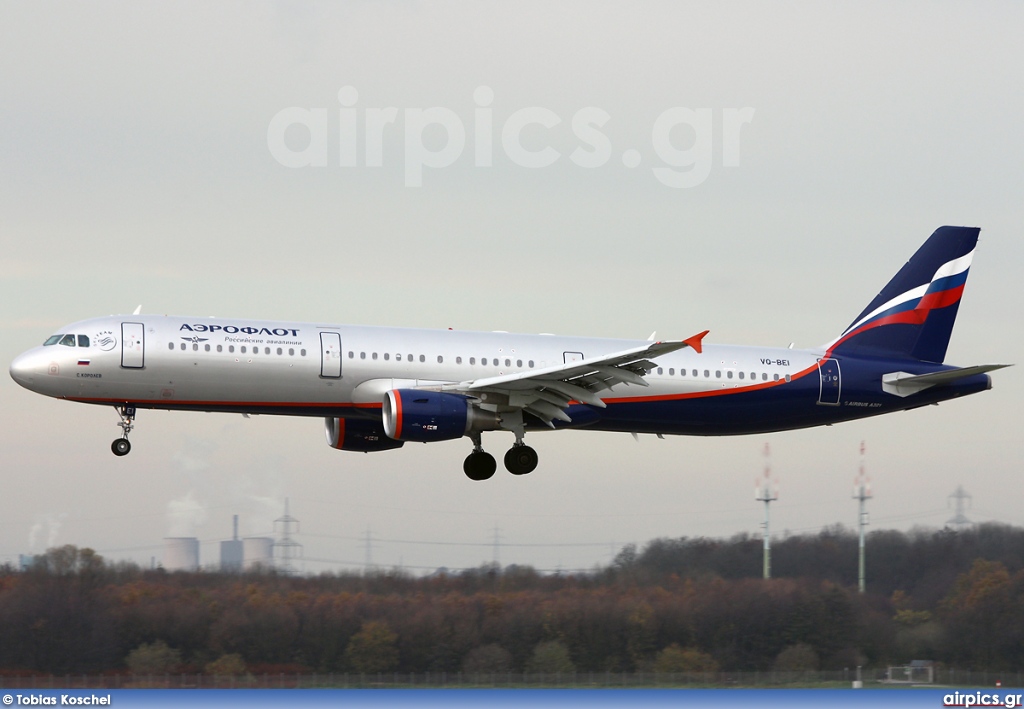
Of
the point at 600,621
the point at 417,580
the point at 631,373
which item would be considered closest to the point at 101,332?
the point at 631,373

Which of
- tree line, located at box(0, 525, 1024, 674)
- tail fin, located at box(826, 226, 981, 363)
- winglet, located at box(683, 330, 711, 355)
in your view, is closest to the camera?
winglet, located at box(683, 330, 711, 355)

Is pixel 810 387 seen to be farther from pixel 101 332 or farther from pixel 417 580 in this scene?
pixel 101 332

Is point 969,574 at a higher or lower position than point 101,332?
lower

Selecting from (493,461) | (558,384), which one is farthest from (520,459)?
(558,384)

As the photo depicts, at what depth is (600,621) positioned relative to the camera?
50.0m

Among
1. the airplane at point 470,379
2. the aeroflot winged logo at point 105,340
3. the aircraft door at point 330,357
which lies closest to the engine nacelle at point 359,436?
the airplane at point 470,379

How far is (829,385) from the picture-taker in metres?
42.9

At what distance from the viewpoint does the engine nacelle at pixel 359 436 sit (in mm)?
42844

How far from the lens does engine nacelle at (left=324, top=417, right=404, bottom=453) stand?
42.8 metres

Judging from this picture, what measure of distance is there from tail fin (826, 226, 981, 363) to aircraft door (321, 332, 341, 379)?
15498 mm

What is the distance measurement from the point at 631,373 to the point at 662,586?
1583 centimetres

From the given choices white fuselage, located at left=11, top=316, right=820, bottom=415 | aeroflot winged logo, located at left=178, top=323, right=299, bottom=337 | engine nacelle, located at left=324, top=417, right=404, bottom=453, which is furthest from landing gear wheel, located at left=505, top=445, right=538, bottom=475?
aeroflot winged logo, located at left=178, top=323, right=299, bottom=337

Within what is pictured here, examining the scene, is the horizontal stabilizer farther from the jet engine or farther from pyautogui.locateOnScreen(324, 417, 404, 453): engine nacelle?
pyautogui.locateOnScreen(324, 417, 404, 453): engine nacelle

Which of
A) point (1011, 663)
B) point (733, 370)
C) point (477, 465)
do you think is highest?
point (733, 370)
